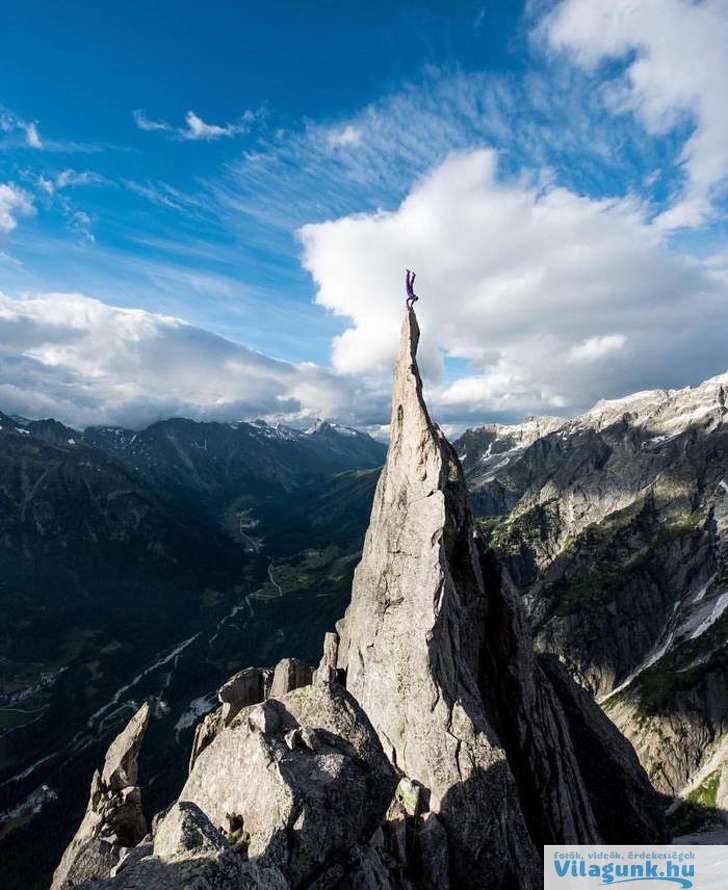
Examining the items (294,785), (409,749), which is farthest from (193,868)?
(409,749)

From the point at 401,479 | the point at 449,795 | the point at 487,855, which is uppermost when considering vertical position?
the point at 401,479

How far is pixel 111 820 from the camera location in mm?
38594

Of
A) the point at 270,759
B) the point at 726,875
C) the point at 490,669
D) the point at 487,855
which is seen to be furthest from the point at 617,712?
the point at 270,759

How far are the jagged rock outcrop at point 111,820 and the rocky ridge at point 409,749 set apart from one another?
6.64 m

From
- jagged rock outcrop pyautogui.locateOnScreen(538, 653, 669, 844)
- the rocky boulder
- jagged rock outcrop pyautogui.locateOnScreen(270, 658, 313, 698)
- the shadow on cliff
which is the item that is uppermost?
the rocky boulder

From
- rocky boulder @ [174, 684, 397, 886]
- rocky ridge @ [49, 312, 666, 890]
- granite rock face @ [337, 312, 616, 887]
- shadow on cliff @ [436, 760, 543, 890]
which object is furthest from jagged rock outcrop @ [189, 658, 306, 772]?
rocky boulder @ [174, 684, 397, 886]

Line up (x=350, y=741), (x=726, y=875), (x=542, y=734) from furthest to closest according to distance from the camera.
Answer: (x=726, y=875) → (x=542, y=734) → (x=350, y=741)

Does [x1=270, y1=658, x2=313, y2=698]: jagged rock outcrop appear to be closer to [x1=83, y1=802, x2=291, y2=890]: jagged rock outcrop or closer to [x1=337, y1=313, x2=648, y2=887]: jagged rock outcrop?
[x1=337, y1=313, x2=648, y2=887]: jagged rock outcrop

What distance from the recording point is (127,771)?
147 feet

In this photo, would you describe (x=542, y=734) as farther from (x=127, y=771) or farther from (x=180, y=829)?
(x=127, y=771)

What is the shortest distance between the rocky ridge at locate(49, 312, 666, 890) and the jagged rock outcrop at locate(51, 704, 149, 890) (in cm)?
664

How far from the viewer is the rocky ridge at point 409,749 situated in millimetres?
18891

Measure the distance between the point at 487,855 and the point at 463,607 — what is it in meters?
17.4

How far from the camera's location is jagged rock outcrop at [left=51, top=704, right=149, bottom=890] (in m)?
28.3
